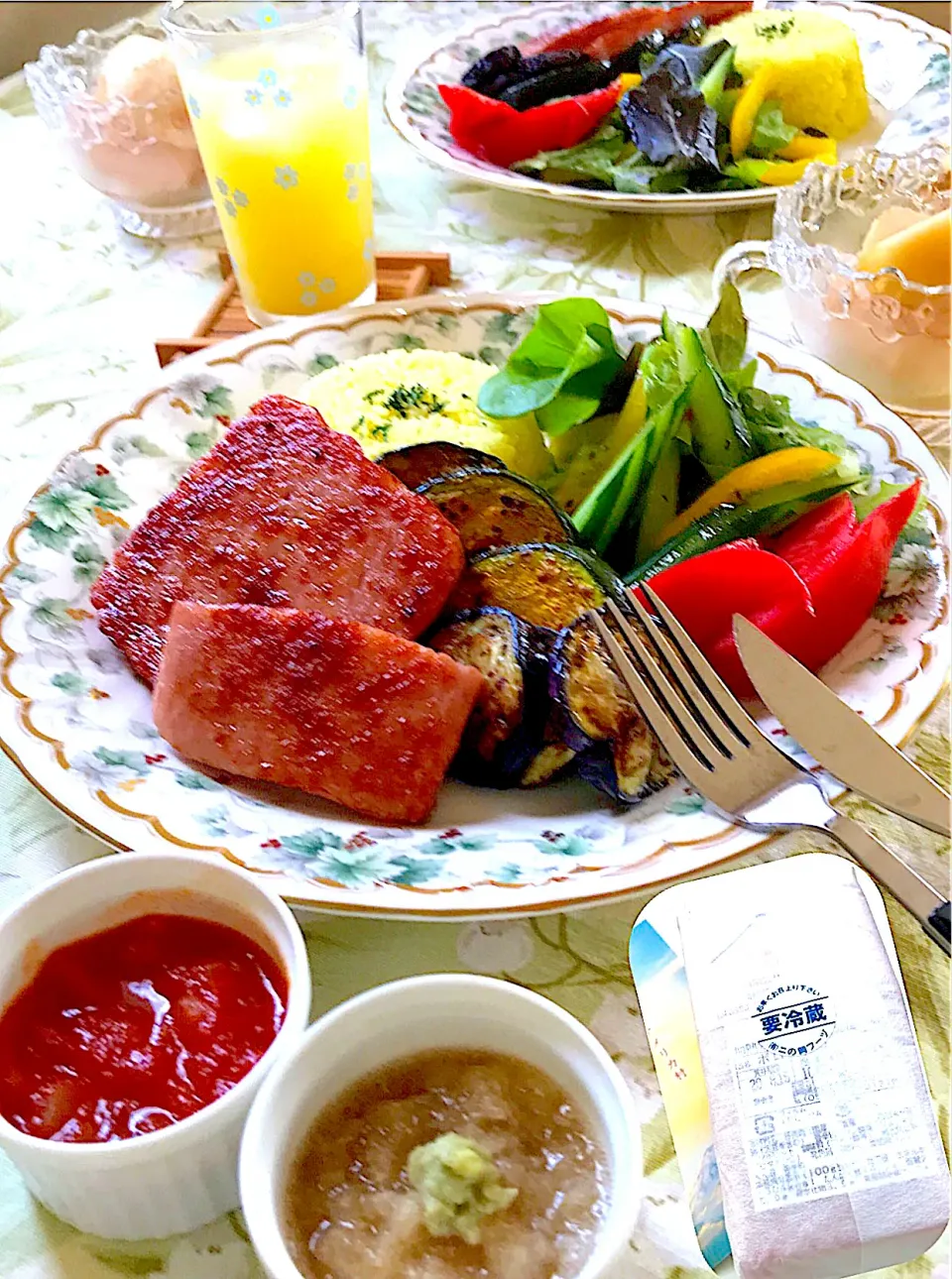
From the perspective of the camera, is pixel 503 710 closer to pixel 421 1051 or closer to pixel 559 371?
pixel 421 1051

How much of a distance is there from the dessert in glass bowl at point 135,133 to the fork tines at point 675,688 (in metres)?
Answer: 1.36

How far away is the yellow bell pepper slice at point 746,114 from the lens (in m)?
2.04

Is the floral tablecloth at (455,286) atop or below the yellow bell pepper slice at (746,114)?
below

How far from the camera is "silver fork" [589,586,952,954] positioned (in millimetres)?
816

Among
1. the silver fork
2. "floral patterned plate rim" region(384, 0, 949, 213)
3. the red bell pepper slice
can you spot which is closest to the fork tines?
the silver fork

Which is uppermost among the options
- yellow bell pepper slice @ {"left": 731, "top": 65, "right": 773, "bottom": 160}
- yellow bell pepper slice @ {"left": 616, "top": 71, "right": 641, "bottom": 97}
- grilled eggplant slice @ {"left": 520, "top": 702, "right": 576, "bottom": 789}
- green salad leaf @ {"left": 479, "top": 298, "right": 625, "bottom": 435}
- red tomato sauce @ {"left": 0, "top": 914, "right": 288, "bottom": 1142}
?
yellow bell pepper slice @ {"left": 616, "top": 71, "right": 641, "bottom": 97}

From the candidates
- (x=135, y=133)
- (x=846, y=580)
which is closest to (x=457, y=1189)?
(x=846, y=580)

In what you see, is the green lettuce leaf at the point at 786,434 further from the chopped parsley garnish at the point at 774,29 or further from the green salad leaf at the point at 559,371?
the chopped parsley garnish at the point at 774,29

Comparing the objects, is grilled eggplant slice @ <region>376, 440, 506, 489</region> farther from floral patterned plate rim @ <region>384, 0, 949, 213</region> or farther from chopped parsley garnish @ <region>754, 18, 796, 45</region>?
chopped parsley garnish @ <region>754, 18, 796, 45</region>

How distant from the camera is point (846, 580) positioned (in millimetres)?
1107

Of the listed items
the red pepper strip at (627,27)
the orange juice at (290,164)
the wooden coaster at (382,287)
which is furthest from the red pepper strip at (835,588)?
the red pepper strip at (627,27)

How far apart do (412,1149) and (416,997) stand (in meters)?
0.09

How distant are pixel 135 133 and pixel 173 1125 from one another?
5.62 feet

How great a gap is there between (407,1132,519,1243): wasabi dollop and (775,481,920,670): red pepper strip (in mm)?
612
